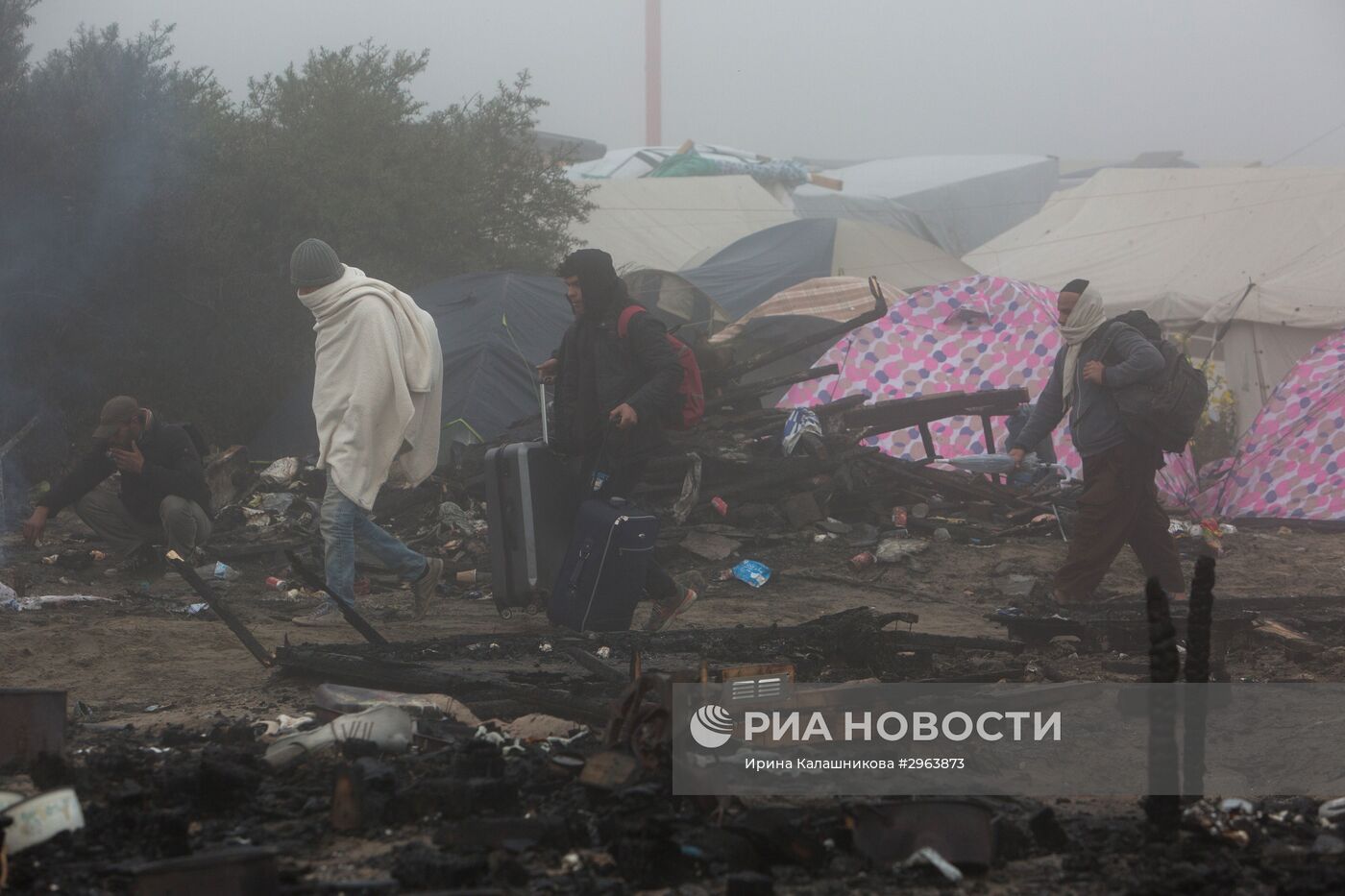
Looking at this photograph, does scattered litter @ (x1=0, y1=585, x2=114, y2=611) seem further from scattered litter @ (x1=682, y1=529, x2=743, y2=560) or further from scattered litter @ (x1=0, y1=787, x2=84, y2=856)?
scattered litter @ (x1=0, y1=787, x2=84, y2=856)

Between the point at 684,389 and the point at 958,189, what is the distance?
3352 cm

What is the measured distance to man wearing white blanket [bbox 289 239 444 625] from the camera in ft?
21.9

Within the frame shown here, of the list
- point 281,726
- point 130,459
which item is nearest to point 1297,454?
point 130,459

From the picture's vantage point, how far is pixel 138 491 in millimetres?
8383

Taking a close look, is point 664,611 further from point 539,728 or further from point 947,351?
point 947,351

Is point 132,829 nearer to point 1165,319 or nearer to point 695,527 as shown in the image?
point 695,527

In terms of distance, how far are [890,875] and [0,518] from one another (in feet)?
28.5

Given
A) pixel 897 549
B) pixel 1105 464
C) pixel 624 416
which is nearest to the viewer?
pixel 624 416

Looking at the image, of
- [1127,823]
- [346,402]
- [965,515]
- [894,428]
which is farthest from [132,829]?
[894,428]

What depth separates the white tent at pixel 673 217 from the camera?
25547 millimetres

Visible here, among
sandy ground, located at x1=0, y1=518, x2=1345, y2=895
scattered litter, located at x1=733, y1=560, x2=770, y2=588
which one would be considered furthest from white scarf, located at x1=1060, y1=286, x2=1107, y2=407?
scattered litter, located at x1=733, y1=560, x2=770, y2=588

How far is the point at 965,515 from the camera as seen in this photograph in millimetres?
10719

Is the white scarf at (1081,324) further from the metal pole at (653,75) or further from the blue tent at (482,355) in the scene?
the metal pole at (653,75)

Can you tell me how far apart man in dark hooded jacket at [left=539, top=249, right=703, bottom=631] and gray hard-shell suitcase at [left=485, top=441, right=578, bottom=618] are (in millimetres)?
160
